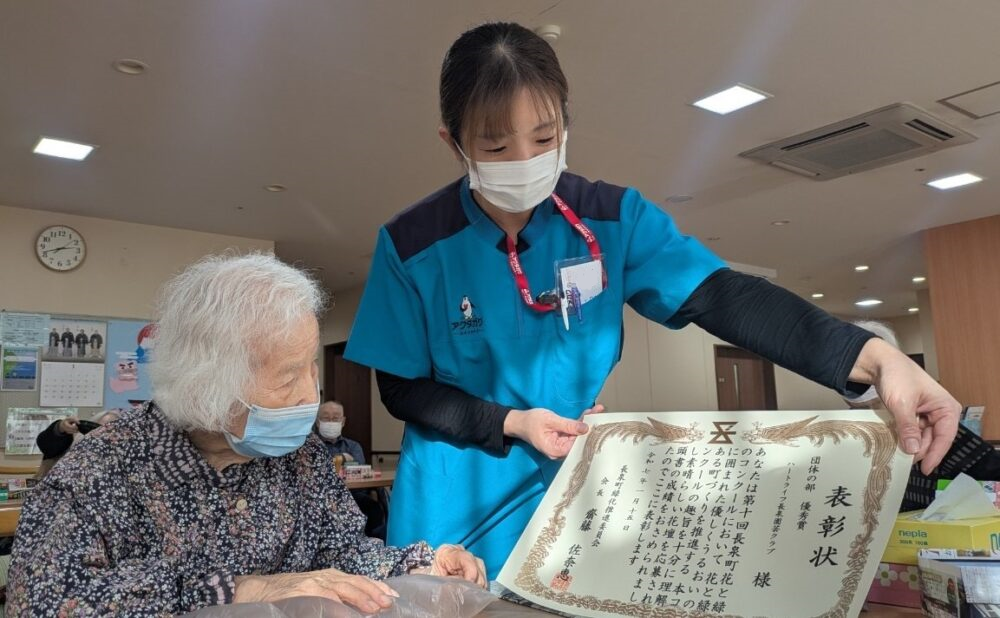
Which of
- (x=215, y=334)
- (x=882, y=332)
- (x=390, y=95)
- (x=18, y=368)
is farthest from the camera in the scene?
(x=18, y=368)

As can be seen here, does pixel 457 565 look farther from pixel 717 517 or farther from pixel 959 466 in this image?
pixel 959 466

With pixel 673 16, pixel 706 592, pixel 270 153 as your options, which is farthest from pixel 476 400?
pixel 270 153

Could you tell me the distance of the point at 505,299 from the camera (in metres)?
1.07

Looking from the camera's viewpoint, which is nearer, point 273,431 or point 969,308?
point 273,431

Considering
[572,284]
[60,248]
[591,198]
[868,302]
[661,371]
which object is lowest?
[572,284]

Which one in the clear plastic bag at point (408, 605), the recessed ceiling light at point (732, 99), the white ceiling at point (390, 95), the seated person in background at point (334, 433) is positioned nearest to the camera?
the clear plastic bag at point (408, 605)

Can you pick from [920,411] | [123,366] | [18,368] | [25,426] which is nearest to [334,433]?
[123,366]

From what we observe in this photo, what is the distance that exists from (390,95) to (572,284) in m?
3.44

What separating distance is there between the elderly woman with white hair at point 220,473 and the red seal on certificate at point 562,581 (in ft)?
0.57

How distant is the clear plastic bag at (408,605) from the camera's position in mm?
773

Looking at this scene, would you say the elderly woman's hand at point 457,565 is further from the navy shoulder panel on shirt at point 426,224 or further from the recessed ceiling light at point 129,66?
the recessed ceiling light at point 129,66

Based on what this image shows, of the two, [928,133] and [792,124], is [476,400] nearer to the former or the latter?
[792,124]

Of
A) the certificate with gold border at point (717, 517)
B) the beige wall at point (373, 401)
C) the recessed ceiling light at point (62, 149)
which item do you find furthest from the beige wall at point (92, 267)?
the certificate with gold border at point (717, 517)

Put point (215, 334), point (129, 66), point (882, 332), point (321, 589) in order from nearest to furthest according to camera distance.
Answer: point (321, 589), point (215, 334), point (882, 332), point (129, 66)
